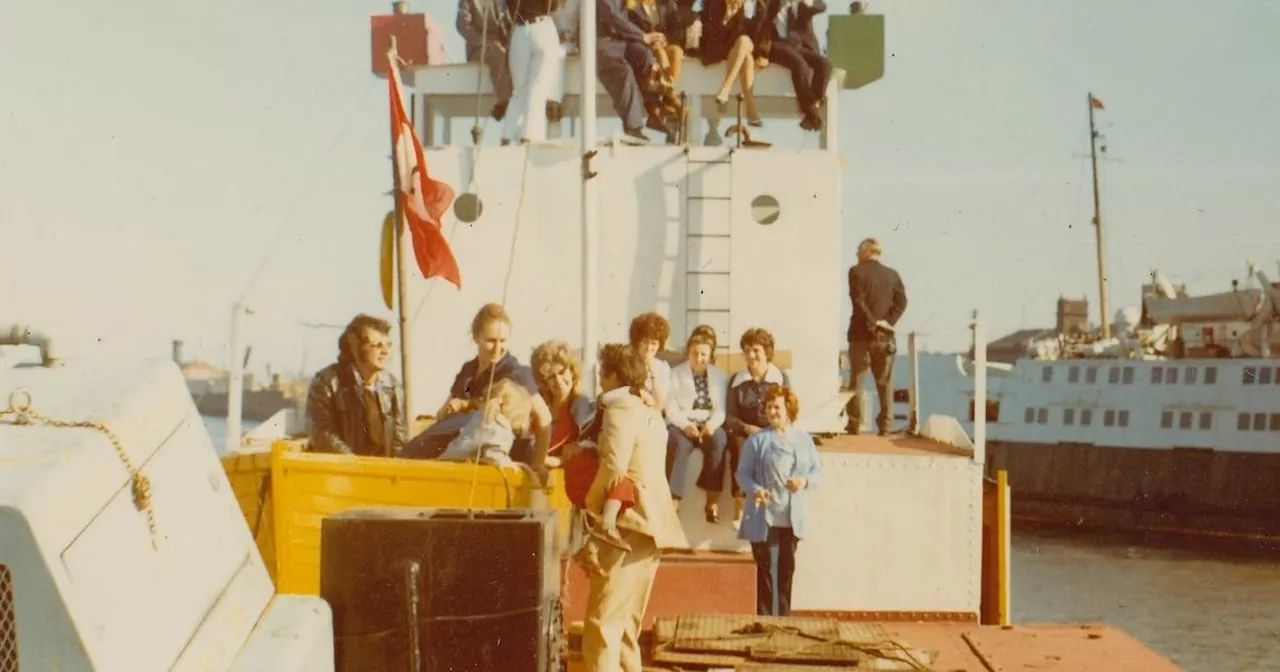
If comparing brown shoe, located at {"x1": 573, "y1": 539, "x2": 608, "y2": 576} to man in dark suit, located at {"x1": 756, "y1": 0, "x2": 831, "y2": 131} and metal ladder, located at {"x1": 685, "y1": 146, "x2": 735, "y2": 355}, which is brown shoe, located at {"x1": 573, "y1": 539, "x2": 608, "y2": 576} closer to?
metal ladder, located at {"x1": 685, "y1": 146, "x2": 735, "y2": 355}

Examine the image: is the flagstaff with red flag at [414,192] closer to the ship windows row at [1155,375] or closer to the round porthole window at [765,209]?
the round porthole window at [765,209]

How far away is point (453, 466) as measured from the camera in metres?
5.72

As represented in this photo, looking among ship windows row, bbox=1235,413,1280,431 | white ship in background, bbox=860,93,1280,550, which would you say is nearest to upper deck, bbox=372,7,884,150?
white ship in background, bbox=860,93,1280,550

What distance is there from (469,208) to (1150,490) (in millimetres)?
40020

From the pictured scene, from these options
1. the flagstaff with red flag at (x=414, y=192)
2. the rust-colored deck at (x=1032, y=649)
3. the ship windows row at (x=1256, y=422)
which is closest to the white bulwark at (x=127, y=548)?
the rust-colored deck at (x=1032, y=649)

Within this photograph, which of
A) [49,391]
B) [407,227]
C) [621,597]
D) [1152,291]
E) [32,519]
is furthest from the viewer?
[1152,291]

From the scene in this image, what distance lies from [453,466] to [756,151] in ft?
15.6

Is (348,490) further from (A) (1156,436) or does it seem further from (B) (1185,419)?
(B) (1185,419)

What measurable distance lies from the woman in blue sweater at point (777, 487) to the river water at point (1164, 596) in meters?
23.0

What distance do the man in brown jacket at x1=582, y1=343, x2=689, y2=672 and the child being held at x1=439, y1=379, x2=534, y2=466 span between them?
0.73m

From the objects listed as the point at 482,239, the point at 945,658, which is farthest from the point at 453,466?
the point at 482,239

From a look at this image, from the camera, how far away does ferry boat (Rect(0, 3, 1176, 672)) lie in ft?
8.16

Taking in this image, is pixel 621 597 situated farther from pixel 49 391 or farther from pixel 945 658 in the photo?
pixel 49 391

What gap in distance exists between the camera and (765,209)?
977 centimetres
